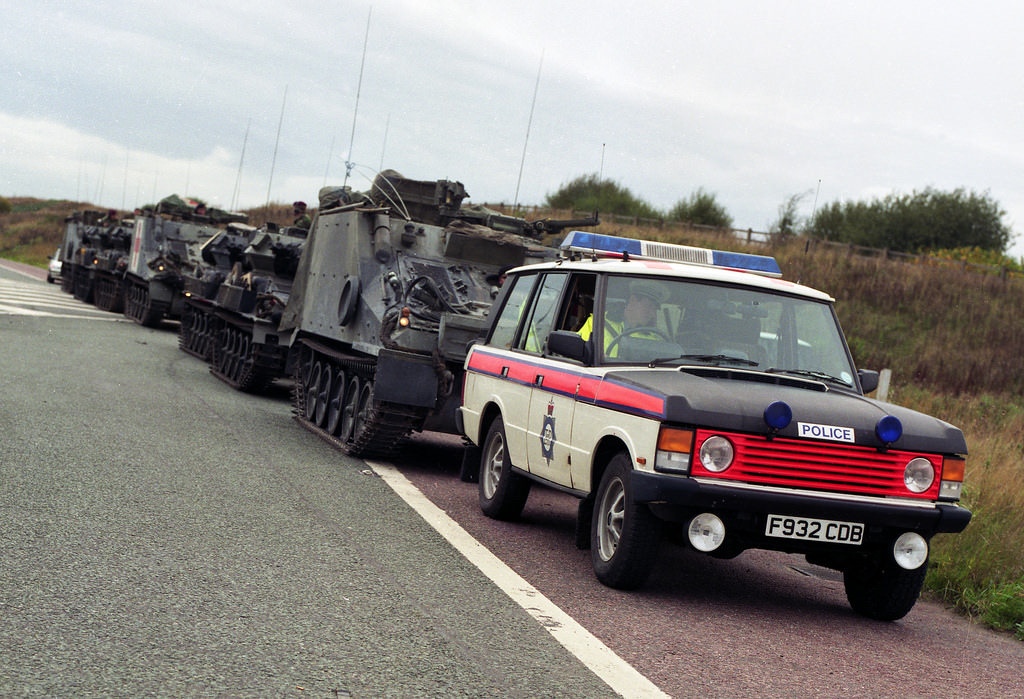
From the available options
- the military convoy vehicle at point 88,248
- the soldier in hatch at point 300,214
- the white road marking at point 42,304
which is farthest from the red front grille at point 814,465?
the military convoy vehicle at point 88,248

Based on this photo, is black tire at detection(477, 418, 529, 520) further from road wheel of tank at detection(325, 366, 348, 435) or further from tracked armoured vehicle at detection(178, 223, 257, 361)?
tracked armoured vehicle at detection(178, 223, 257, 361)

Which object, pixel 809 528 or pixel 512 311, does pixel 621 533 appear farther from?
pixel 512 311

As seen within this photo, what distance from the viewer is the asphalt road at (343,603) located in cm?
441

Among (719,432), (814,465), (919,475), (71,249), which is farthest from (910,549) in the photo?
(71,249)

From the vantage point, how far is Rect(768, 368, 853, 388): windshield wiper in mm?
6801

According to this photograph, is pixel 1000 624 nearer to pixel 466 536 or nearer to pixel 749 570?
pixel 749 570

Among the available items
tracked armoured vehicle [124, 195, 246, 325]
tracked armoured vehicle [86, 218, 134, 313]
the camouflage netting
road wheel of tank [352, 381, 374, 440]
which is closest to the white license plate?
road wheel of tank [352, 381, 374, 440]

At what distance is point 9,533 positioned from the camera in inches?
243

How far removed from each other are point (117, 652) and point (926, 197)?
6529 centimetres

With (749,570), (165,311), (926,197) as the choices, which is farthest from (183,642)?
(926,197)

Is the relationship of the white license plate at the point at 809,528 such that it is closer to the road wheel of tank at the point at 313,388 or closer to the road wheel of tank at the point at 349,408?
the road wheel of tank at the point at 349,408

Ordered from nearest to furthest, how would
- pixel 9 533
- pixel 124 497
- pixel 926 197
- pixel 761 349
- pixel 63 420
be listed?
pixel 9 533, pixel 761 349, pixel 124 497, pixel 63 420, pixel 926 197

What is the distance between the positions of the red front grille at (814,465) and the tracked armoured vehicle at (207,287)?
15.2 meters

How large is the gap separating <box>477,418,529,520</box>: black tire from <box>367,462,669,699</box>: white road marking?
332 millimetres
